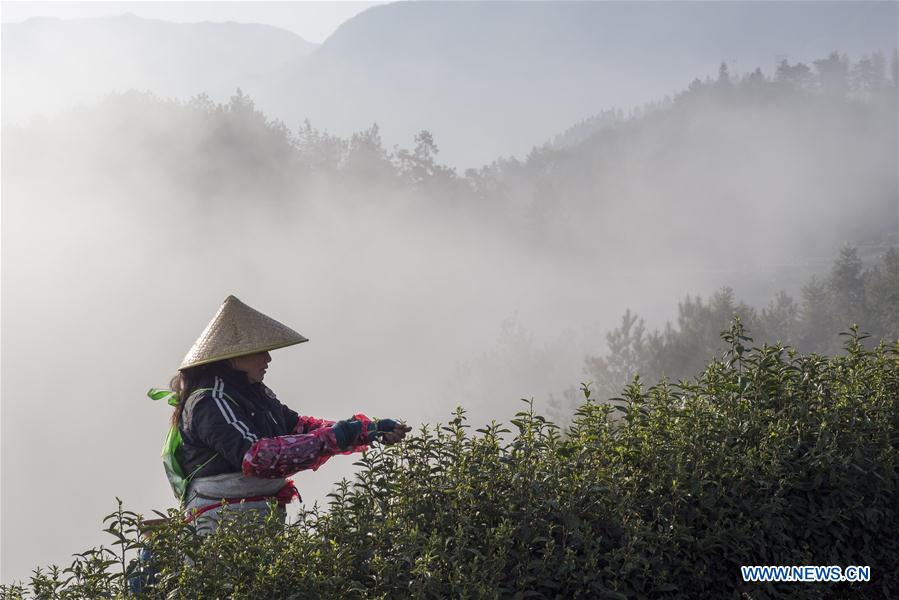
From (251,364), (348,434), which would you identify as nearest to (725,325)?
(251,364)

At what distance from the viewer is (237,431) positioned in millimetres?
3582

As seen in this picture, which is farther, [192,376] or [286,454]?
[192,376]

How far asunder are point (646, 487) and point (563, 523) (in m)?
0.42

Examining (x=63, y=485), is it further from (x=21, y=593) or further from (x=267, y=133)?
(x=21, y=593)

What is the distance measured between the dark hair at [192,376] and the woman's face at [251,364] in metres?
0.03

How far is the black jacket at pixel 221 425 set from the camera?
357 centimetres

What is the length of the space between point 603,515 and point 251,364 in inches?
69.8

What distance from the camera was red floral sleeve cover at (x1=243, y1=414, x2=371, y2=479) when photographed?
11.5ft

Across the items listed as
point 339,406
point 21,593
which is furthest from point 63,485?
point 21,593

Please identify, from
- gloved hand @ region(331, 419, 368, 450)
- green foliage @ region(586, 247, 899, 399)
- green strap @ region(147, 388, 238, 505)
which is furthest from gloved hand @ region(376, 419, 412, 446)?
green foliage @ region(586, 247, 899, 399)

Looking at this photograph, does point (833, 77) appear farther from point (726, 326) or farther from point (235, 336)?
point (235, 336)

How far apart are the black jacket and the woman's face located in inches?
1.1

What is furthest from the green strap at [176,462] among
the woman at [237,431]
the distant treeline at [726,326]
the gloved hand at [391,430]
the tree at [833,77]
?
the tree at [833,77]

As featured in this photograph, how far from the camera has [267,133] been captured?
197 feet
